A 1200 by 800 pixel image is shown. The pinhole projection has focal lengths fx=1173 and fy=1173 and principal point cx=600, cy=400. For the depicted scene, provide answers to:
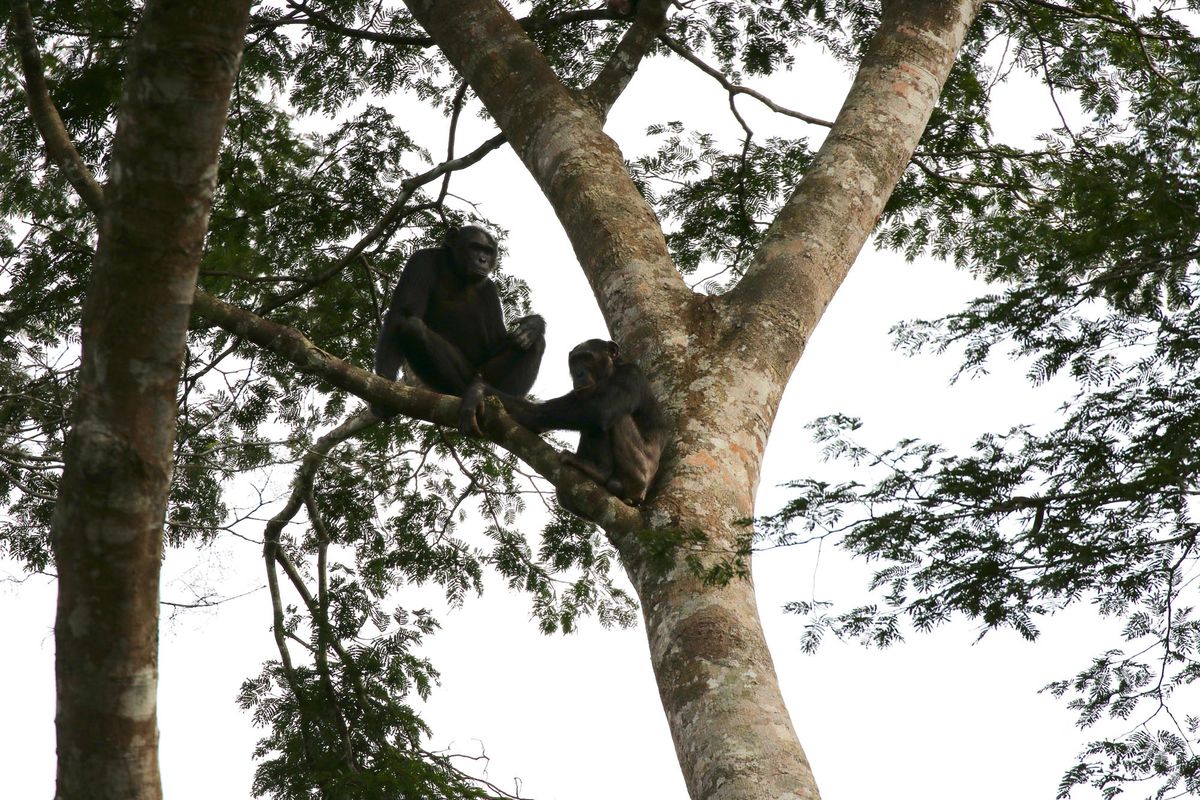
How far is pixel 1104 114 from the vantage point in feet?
24.5

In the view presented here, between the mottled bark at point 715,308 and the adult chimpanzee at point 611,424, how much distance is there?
53 cm

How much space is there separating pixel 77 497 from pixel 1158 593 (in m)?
3.99

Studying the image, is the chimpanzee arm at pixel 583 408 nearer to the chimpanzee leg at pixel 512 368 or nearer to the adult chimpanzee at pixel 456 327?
the adult chimpanzee at pixel 456 327

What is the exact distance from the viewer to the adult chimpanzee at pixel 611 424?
553 centimetres

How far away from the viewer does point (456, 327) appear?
7500 mm

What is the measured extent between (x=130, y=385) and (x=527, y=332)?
4870mm

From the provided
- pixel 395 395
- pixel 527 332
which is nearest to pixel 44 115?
pixel 395 395

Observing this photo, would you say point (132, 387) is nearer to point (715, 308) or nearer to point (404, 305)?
point (715, 308)

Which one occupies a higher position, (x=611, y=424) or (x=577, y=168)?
(x=577, y=168)

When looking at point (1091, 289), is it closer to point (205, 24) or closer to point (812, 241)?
point (812, 241)

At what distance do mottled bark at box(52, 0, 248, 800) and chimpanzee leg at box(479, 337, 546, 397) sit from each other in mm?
4940

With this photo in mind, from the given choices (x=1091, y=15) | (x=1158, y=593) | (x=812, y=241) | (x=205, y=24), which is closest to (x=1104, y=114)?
(x=1091, y=15)

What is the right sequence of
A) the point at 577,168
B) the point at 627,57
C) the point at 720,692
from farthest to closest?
the point at 627,57 → the point at 577,168 → the point at 720,692

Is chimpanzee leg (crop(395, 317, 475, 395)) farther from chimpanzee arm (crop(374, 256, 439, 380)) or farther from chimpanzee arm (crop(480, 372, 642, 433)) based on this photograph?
chimpanzee arm (crop(480, 372, 642, 433))
